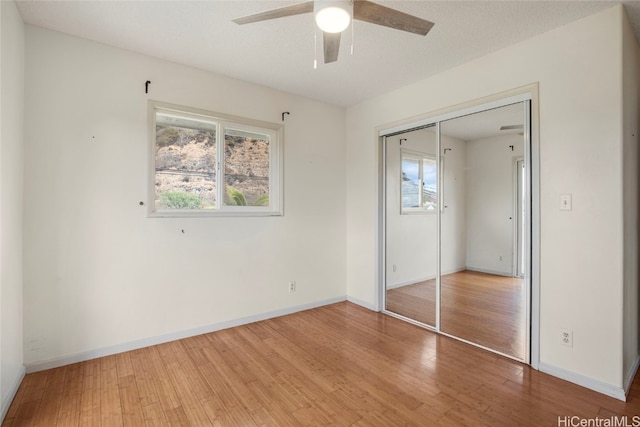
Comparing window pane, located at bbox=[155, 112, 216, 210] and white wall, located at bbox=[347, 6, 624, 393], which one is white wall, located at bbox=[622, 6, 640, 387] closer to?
white wall, located at bbox=[347, 6, 624, 393]

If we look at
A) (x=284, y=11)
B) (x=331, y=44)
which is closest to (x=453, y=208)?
(x=331, y=44)

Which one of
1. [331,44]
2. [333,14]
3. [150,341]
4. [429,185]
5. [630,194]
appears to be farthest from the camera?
[429,185]

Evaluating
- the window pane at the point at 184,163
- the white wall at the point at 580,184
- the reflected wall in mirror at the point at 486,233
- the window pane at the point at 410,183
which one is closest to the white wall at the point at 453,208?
the reflected wall in mirror at the point at 486,233

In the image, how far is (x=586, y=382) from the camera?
2.18 meters

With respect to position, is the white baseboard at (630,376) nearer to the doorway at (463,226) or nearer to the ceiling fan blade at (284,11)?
the doorway at (463,226)

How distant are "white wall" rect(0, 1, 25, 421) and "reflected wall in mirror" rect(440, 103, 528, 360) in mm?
3521

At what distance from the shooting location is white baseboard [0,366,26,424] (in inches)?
73.0

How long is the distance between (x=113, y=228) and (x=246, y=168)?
4.68ft

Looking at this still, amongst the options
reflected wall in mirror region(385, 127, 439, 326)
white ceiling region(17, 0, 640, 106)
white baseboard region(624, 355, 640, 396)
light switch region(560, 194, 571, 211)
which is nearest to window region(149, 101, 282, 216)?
white ceiling region(17, 0, 640, 106)

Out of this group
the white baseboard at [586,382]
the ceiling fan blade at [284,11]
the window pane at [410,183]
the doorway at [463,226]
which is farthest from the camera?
the window pane at [410,183]

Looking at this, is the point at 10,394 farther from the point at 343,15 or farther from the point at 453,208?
the point at 453,208

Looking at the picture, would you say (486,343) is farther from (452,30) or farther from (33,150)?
(33,150)

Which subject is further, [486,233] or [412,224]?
[412,224]

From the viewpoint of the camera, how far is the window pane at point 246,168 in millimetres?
3352
